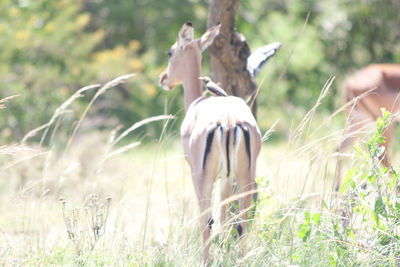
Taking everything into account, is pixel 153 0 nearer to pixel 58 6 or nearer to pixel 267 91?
pixel 58 6

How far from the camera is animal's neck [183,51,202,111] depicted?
434cm

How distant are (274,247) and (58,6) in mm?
7689

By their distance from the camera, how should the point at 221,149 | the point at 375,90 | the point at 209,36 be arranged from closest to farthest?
the point at 221,149 → the point at 209,36 → the point at 375,90

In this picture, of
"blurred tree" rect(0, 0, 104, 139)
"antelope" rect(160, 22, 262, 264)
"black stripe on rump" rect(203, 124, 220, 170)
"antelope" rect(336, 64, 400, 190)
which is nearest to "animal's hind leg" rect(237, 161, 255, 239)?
"antelope" rect(160, 22, 262, 264)

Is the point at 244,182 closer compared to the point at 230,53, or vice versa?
the point at 244,182

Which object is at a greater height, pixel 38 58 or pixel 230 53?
pixel 230 53

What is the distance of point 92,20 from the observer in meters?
12.1

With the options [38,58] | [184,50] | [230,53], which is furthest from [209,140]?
[38,58]

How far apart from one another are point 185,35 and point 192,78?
1.05ft

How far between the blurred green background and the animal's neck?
5160mm

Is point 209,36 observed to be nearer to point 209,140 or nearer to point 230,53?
point 230,53

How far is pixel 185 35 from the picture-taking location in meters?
4.26

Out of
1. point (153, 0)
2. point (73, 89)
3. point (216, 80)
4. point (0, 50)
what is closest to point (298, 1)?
point (153, 0)

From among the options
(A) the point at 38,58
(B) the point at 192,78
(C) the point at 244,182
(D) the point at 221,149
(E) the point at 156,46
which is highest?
(B) the point at 192,78
